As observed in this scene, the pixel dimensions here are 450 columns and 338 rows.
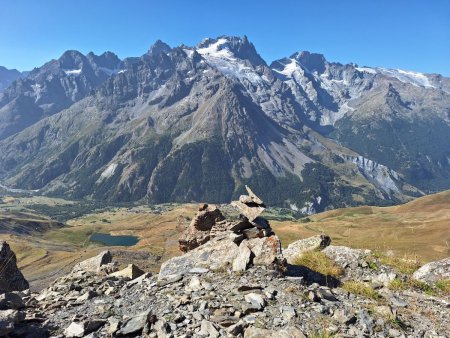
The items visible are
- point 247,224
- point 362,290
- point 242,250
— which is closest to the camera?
point 362,290

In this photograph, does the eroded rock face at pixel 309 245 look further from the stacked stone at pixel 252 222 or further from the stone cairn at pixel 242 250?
the stone cairn at pixel 242 250

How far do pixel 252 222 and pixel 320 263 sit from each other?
4.96 meters

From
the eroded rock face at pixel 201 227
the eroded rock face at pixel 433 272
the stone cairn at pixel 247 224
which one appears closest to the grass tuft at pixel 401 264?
the eroded rock face at pixel 433 272

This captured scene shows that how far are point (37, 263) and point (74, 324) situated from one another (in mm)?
171637

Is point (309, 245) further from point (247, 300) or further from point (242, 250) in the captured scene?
point (247, 300)

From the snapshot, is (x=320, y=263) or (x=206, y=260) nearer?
(x=206, y=260)

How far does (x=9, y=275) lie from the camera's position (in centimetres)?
2850

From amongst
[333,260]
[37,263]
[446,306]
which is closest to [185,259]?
[333,260]

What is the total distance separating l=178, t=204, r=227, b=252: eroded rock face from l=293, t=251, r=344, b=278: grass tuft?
26.9ft

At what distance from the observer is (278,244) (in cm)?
1969

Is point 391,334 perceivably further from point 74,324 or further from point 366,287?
point 74,324

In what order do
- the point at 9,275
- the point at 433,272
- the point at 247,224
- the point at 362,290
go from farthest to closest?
the point at 9,275
the point at 247,224
the point at 433,272
the point at 362,290

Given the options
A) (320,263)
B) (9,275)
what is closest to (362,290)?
(320,263)

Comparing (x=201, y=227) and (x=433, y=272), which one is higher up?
(x=201, y=227)
